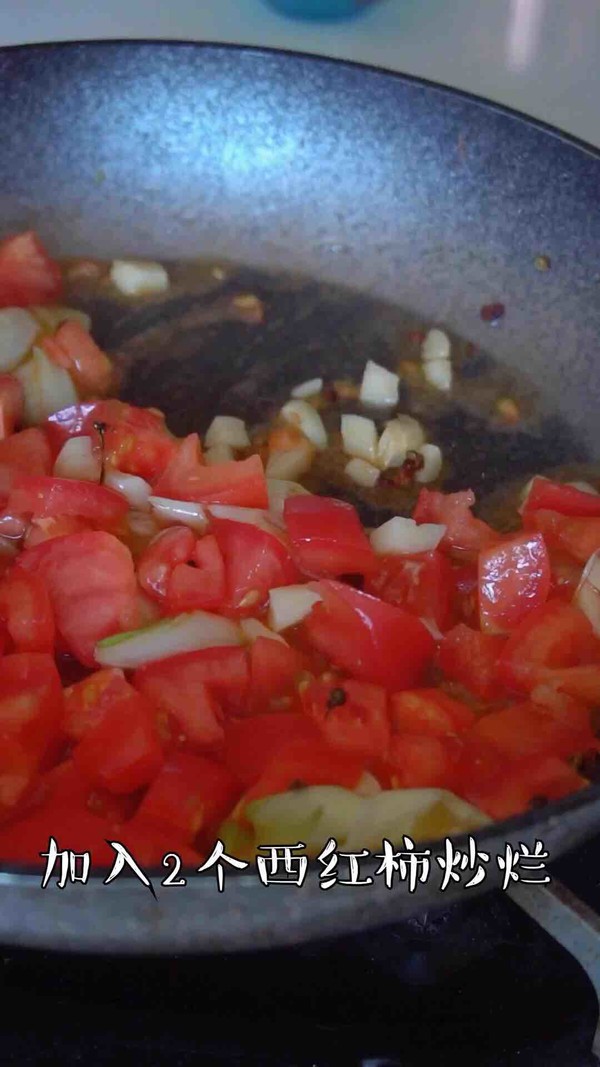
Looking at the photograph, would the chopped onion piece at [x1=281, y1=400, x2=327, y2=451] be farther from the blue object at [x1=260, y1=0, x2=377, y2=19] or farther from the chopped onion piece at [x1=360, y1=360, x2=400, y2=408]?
the blue object at [x1=260, y1=0, x2=377, y2=19]

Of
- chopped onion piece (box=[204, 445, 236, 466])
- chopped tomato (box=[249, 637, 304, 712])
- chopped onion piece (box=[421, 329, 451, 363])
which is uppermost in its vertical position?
chopped onion piece (box=[421, 329, 451, 363])

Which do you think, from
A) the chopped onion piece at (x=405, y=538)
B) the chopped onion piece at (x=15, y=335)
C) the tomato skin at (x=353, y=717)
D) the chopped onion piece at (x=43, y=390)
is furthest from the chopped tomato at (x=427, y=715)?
the chopped onion piece at (x=15, y=335)

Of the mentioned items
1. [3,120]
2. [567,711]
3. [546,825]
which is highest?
[3,120]

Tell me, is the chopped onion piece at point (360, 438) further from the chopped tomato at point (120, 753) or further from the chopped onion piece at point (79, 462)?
the chopped tomato at point (120, 753)

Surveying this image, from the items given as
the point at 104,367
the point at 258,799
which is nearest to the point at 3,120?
the point at 104,367

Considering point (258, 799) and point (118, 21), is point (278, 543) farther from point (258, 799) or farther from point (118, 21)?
point (118, 21)

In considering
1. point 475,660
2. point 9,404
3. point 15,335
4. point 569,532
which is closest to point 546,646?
point 475,660

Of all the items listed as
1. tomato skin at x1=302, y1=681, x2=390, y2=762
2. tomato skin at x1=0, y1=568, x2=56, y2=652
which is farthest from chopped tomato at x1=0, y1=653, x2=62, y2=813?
tomato skin at x1=302, y1=681, x2=390, y2=762
